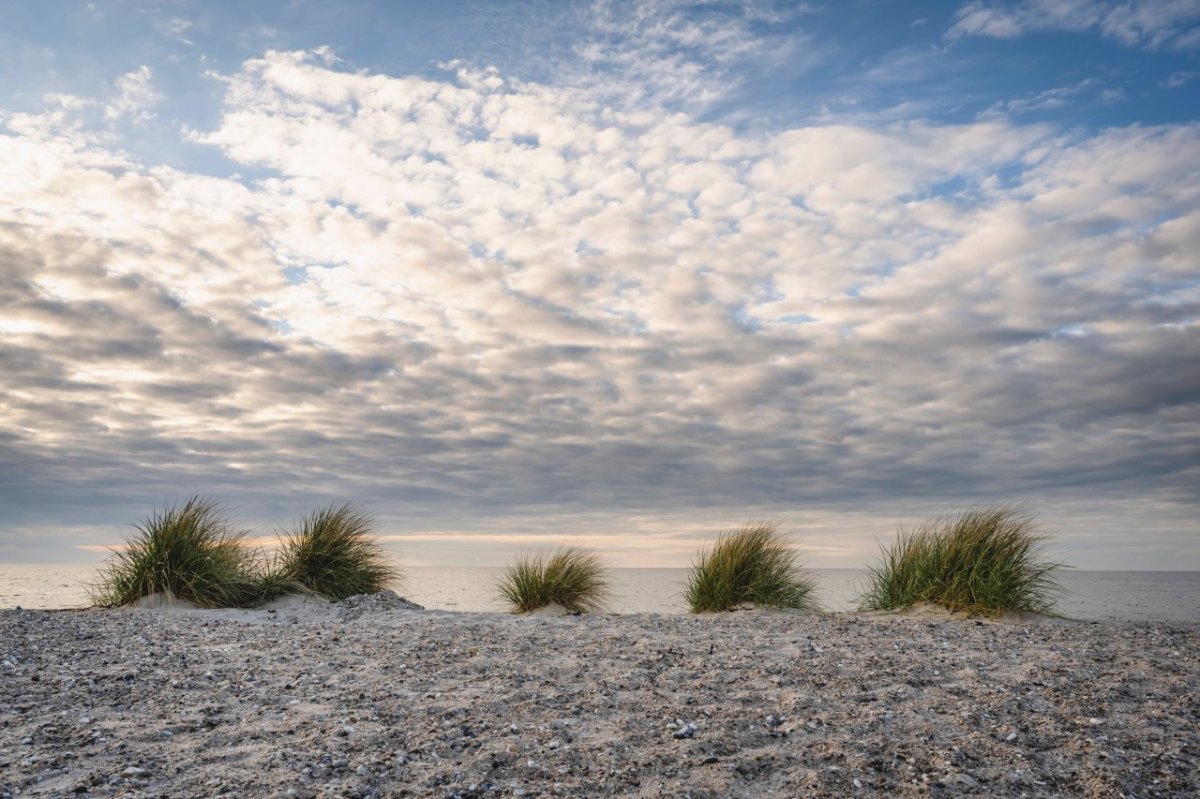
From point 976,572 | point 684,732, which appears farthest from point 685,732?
point 976,572

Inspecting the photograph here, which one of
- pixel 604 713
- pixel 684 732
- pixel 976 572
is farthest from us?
pixel 976 572

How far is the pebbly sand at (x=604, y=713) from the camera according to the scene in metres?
4.22

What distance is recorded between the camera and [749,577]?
11.2 m

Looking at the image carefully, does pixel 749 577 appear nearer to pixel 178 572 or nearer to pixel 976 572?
A: pixel 976 572

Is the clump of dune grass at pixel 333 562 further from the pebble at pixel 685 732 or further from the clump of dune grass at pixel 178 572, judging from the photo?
the pebble at pixel 685 732

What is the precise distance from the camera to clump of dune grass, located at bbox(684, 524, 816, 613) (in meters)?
11.0

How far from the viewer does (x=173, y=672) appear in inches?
260

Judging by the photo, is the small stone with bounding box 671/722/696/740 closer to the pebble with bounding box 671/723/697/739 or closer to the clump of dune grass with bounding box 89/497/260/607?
the pebble with bounding box 671/723/697/739

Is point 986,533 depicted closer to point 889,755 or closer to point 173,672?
point 889,755

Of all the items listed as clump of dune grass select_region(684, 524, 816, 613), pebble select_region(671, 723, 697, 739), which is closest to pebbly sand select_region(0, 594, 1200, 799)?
pebble select_region(671, 723, 697, 739)

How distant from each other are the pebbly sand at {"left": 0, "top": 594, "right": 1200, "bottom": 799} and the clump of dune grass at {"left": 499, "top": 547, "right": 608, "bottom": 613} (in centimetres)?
311

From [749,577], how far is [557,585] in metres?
2.66

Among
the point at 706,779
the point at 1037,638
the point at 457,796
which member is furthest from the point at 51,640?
the point at 1037,638

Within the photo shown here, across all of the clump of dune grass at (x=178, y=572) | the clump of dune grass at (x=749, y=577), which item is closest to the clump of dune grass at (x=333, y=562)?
the clump of dune grass at (x=178, y=572)
